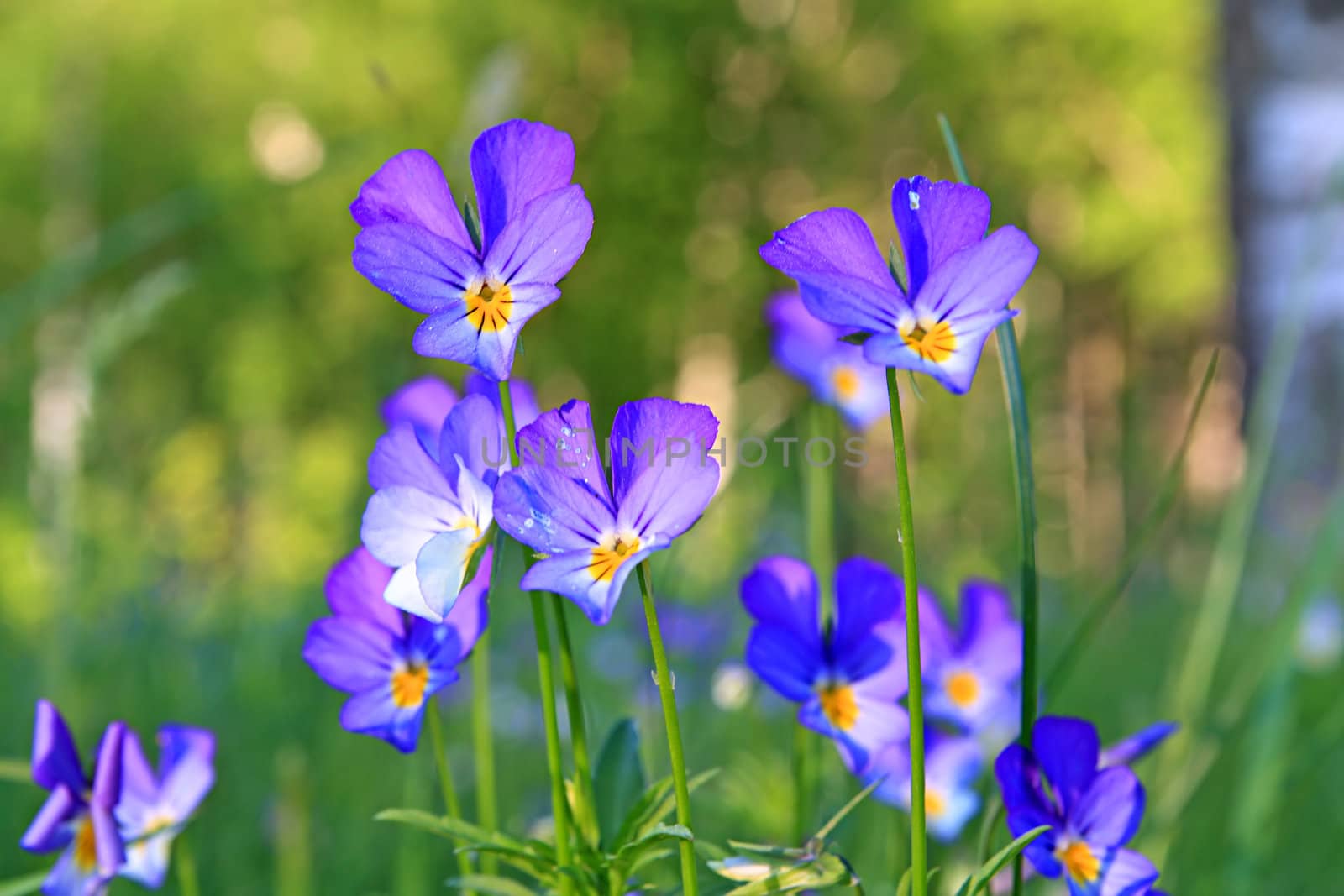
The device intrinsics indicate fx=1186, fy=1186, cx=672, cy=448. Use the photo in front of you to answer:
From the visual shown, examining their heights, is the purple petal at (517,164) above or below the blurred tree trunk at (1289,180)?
below

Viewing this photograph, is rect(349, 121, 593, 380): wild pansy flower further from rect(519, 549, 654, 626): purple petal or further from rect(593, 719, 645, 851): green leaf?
rect(593, 719, 645, 851): green leaf

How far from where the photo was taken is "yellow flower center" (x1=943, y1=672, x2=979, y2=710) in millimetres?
1006

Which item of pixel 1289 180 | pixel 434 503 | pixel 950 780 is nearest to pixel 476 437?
pixel 434 503

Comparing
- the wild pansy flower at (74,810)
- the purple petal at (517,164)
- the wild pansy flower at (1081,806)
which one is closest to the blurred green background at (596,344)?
the wild pansy flower at (74,810)

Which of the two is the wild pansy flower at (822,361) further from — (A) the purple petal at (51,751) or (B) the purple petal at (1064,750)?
(A) the purple petal at (51,751)

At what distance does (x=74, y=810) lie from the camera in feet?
2.40

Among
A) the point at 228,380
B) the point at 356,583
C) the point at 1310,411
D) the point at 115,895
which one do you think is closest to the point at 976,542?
the point at 1310,411

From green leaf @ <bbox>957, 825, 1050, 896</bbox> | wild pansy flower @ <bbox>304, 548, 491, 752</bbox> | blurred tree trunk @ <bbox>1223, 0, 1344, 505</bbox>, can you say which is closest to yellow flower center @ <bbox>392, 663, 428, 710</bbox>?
wild pansy flower @ <bbox>304, 548, 491, 752</bbox>

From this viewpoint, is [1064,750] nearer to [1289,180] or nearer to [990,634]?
[990,634]

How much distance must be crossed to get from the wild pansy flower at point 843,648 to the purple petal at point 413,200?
29 centimetres

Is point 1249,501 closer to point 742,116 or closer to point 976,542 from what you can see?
point 976,542

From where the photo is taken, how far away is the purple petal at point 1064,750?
0.68 m

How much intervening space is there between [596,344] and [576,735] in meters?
9.43

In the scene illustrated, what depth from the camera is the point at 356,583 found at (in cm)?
73
